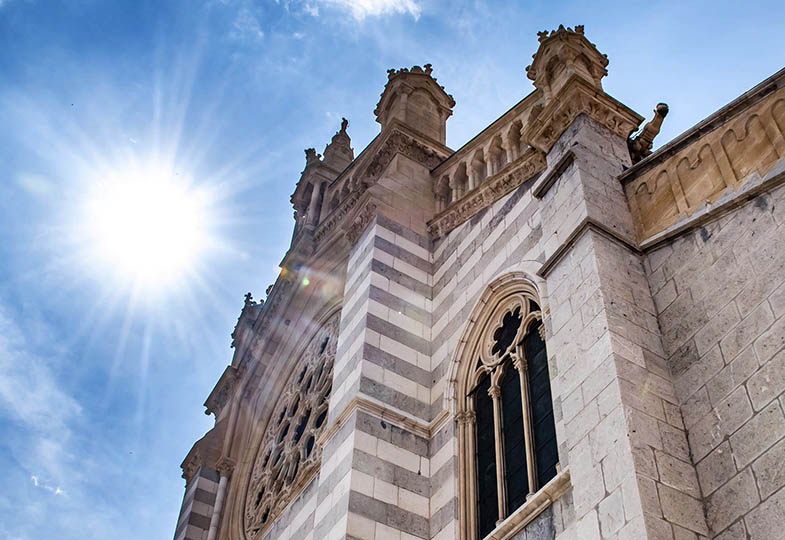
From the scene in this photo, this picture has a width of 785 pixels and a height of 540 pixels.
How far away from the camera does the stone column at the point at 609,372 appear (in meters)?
6.68

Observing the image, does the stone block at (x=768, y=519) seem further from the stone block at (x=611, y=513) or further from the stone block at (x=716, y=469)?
the stone block at (x=611, y=513)

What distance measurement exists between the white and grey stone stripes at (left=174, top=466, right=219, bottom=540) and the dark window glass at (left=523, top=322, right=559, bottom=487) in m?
9.16

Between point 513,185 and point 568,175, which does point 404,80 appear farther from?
point 568,175

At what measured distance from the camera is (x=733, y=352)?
7.35 m

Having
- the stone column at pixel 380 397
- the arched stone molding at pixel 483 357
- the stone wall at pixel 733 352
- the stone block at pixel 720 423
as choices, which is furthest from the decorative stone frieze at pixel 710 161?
the stone column at pixel 380 397

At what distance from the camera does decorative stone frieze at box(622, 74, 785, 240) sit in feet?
28.5

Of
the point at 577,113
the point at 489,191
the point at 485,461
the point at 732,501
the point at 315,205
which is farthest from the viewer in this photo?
the point at 315,205

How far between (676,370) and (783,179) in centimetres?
188

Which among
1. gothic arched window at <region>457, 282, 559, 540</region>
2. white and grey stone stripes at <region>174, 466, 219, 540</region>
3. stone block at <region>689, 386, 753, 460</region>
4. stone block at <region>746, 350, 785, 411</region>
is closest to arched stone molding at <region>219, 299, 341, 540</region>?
white and grey stone stripes at <region>174, 466, 219, 540</region>

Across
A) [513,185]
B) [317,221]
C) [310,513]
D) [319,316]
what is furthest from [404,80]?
[310,513]

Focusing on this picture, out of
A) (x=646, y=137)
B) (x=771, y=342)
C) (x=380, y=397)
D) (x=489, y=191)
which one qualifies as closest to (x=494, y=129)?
(x=489, y=191)

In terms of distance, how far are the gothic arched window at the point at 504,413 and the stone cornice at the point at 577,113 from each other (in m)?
1.89

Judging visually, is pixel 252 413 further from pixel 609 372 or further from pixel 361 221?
pixel 609 372

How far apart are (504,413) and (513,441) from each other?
496mm
